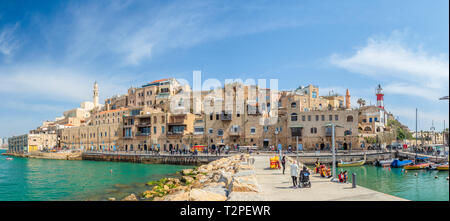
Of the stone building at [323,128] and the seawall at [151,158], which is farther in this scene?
the stone building at [323,128]

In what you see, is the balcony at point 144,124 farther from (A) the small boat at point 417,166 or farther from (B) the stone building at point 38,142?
(A) the small boat at point 417,166

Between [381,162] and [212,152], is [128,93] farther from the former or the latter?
[381,162]

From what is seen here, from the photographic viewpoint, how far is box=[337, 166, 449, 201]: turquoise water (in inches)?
914

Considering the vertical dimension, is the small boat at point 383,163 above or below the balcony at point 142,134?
below

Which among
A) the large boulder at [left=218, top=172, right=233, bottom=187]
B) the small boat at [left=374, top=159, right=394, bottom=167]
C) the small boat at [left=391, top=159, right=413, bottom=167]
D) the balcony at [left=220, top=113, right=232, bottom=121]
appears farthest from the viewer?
the balcony at [left=220, top=113, right=232, bottom=121]

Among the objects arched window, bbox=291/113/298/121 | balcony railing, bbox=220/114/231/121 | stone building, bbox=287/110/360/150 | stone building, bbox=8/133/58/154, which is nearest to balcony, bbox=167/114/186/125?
balcony railing, bbox=220/114/231/121

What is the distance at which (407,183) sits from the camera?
28.9 metres

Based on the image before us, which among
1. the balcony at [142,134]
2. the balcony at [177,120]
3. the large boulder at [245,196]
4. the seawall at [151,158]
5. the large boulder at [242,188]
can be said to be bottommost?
the seawall at [151,158]

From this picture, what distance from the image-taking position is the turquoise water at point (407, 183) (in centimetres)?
2323

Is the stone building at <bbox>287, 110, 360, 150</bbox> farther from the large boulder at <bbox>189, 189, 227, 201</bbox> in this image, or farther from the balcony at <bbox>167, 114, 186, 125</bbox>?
the large boulder at <bbox>189, 189, 227, 201</bbox>

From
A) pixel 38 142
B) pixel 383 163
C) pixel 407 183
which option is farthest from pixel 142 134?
pixel 407 183

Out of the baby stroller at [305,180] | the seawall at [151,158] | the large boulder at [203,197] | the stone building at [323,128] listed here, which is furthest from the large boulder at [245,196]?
the stone building at [323,128]

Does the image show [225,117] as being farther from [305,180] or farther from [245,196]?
[245,196]
